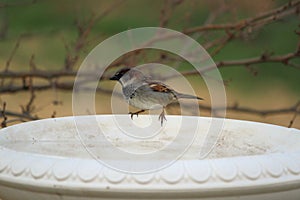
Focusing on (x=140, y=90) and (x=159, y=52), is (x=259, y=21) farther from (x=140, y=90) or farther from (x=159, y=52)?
(x=140, y=90)

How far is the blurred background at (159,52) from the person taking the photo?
373cm

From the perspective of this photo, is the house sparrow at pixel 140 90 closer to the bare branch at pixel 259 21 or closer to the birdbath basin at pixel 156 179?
the birdbath basin at pixel 156 179

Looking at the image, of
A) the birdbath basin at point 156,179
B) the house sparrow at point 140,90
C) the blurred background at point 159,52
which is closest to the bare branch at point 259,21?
the blurred background at point 159,52

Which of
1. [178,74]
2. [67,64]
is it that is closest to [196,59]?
[178,74]

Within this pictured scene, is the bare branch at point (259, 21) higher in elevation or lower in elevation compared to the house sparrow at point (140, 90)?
higher

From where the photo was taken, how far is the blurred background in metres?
3.73

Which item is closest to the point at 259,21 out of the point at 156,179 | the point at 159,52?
the point at 159,52

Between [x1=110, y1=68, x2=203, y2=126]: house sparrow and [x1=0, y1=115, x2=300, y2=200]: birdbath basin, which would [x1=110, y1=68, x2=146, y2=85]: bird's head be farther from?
[x1=0, y1=115, x2=300, y2=200]: birdbath basin

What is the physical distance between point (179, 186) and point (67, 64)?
2412 mm

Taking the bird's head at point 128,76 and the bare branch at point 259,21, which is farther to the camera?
the bare branch at point 259,21

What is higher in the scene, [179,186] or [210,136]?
[210,136]

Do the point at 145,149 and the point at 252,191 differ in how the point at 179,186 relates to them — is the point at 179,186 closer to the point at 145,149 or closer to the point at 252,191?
the point at 252,191

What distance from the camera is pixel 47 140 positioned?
6.75 feet

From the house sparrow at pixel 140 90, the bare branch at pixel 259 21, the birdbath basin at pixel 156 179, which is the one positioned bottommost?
the birdbath basin at pixel 156 179
